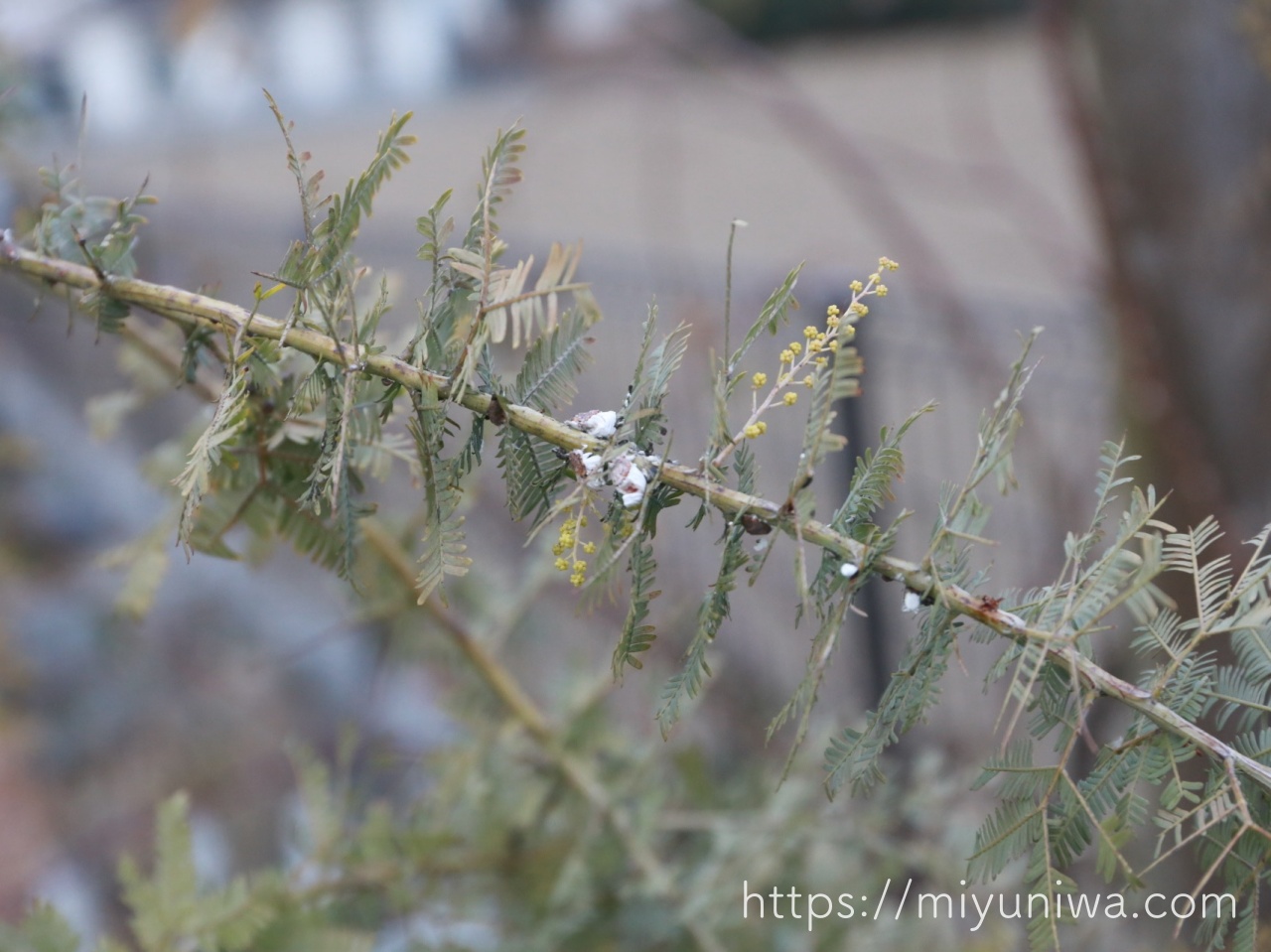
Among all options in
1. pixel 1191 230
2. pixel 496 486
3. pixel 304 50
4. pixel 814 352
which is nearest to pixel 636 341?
pixel 496 486

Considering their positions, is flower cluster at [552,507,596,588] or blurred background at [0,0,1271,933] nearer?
flower cluster at [552,507,596,588]

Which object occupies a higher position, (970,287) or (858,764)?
(858,764)

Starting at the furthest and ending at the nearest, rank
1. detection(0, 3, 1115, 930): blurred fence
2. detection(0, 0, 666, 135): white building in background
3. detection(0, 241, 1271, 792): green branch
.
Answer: detection(0, 0, 666, 135): white building in background < detection(0, 3, 1115, 930): blurred fence < detection(0, 241, 1271, 792): green branch

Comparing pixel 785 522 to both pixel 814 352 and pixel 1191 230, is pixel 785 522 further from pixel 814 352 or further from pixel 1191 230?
pixel 1191 230

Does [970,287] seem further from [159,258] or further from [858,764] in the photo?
[858,764]

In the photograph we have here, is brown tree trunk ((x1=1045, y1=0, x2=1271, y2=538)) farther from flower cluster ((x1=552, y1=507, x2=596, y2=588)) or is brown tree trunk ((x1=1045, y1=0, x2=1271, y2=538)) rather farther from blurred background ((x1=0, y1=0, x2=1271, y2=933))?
flower cluster ((x1=552, y1=507, x2=596, y2=588))

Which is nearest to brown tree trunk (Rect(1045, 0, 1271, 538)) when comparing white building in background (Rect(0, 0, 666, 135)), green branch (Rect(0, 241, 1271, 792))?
green branch (Rect(0, 241, 1271, 792))

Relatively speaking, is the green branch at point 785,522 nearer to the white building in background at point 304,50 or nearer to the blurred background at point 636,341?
the blurred background at point 636,341

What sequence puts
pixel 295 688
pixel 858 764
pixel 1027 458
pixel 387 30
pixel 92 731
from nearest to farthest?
pixel 858 764 → pixel 92 731 → pixel 295 688 → pixel 1027 458 → pixel 387 30

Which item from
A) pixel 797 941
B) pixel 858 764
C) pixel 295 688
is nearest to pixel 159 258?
pixel 295 688
